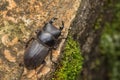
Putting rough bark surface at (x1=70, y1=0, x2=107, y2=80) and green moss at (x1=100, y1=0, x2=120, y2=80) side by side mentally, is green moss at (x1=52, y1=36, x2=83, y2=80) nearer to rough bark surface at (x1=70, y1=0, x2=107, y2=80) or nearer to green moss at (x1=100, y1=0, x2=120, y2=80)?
rough bark surface at (x1=70, y1=0, x2=107, y2=80)

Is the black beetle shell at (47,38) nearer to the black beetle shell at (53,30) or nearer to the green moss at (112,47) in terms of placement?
the black beetle shell at (53,30)

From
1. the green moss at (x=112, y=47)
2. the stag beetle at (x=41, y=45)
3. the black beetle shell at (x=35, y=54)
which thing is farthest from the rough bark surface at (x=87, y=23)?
the green moss at (x=112, y=47)

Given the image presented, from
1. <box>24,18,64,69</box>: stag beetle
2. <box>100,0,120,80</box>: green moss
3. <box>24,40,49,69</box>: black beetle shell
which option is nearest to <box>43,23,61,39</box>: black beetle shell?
<box>24,18,64,69</box>: stag beetle

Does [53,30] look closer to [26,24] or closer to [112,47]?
[26,24]

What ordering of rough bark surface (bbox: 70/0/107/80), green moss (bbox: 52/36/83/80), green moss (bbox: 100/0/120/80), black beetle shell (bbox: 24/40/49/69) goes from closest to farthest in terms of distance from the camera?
1. black beetle shell (bbox: 24/40/49/69)
2. green moss (bbox: 52/36/83/80)
3. rough bark surface (bbox: 70/0/107/80)
4. green moss (bbox: 100/0/120/80)

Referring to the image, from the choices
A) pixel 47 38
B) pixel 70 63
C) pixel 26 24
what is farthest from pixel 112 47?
pixel 26 24

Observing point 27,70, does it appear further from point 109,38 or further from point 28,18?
point 109,38
